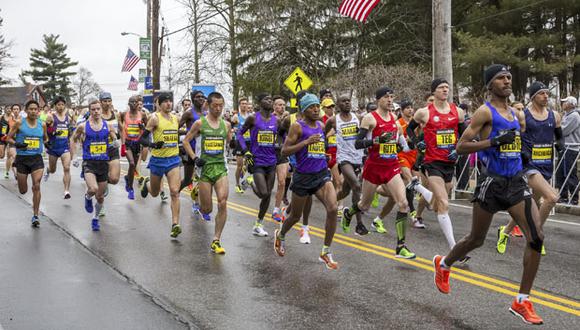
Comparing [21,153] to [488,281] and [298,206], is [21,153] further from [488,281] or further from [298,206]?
[488,281]

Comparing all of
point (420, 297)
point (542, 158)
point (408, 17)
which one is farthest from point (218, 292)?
point (408, 17)

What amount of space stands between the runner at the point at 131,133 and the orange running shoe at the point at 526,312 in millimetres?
10193

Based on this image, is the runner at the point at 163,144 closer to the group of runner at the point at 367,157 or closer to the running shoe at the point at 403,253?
the group of runner at the point at 367,157

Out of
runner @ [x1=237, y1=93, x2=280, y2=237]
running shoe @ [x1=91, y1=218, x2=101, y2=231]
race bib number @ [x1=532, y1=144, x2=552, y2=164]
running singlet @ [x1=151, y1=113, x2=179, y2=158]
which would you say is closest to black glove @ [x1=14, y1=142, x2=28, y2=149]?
running shoe @ [x1=91, y1=218, x2=101, y2=231]

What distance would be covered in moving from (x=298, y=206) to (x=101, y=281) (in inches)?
91.2

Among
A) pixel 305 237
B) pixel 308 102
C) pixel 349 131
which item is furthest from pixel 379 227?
pixel 308 102

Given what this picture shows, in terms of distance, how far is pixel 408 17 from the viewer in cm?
3756

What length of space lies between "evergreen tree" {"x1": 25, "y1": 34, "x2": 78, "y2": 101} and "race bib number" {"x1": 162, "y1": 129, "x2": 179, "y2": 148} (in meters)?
99.4

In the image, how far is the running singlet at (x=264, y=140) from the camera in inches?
416

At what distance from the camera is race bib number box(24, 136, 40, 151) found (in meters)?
11.0

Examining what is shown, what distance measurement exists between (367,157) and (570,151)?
5.79 m

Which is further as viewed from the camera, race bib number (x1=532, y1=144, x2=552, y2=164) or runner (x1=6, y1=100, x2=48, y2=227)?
runner (x1=6, y1=100, x2=48, y2=227)

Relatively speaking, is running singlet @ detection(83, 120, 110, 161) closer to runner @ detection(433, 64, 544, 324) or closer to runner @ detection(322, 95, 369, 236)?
runner @ detection(322, 95, 369, 236)

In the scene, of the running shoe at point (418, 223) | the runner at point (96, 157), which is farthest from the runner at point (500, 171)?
the runner at point (96, 157)
